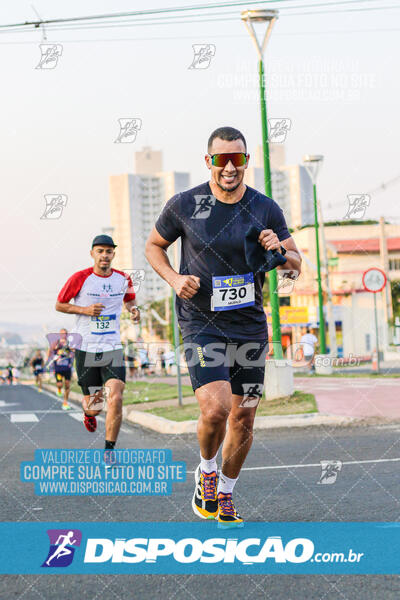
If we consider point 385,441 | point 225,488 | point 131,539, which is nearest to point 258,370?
point 225,488

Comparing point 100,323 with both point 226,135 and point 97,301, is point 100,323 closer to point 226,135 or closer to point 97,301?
point 97,301

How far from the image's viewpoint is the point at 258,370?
5.13 m

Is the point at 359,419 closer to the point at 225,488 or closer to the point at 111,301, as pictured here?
the point at 111,301

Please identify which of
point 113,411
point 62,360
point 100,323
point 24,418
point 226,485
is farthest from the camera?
point 62,360

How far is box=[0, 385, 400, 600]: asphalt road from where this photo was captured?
150 inches

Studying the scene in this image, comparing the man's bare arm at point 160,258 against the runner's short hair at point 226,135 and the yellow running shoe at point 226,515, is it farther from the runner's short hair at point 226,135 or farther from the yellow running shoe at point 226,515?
the yellow running shoe at point 226,515

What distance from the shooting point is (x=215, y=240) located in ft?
16.3

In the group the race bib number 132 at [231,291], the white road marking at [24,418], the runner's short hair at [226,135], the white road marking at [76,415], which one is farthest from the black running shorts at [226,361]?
the white road marking at [76,415]

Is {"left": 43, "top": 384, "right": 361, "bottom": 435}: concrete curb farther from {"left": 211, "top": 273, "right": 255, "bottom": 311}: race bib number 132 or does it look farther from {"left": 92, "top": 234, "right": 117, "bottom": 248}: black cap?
{"left": 211, "top": 273, "right": 255, "bottom": 311}: race bib number 132

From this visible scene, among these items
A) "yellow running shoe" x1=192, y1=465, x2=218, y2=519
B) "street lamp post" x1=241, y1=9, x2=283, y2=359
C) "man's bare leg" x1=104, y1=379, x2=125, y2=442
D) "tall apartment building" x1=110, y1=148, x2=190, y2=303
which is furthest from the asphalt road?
"tall apartment building" x1=110, y1=148, x2=190, y2=303

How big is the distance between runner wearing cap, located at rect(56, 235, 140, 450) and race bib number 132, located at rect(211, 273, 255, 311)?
3.16m

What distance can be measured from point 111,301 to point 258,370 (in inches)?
138

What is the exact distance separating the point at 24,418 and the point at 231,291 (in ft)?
37.4

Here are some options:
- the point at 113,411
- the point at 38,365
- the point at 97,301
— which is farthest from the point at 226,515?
the point at 38,365
